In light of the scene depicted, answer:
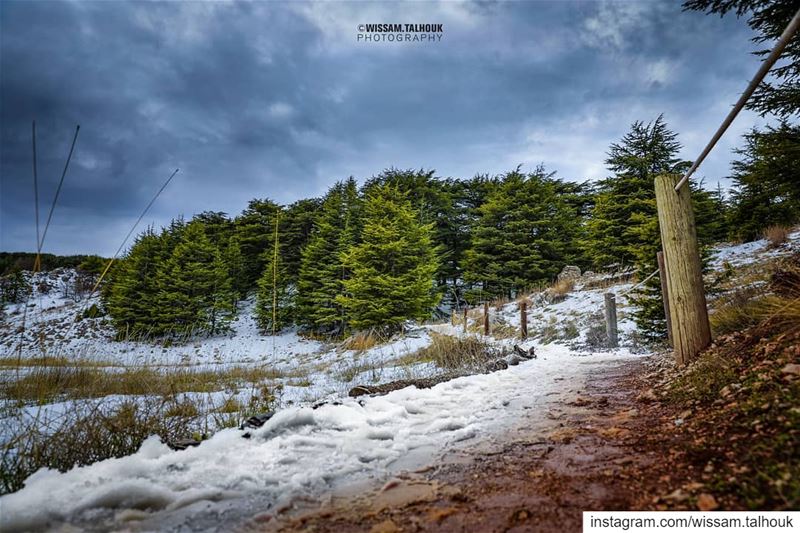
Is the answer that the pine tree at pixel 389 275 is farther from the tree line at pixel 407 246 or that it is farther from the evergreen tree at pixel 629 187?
the evergreen tree at pixel 629 187

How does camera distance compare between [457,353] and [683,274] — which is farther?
[457,353]

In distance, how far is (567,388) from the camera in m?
3.31

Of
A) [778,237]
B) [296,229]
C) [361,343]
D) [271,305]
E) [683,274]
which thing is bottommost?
[361,343]

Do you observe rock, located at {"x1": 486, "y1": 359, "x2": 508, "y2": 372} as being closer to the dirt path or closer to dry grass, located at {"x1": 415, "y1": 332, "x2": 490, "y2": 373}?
dry grass, located at {"x1": 415, "y1": 332, "x2": 490, "y2": 373}

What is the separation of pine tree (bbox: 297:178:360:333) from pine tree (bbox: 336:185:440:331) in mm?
2760

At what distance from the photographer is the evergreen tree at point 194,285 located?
1905 cm

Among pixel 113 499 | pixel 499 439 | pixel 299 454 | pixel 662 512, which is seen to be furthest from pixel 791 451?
pixel 113 499

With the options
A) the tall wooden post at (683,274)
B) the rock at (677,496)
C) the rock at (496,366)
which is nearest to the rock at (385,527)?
the rock at (677,496)

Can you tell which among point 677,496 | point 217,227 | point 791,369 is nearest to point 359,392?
point 677,496

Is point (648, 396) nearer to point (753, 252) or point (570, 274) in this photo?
point (753, 252)

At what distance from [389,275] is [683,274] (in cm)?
1271

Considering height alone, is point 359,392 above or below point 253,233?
below

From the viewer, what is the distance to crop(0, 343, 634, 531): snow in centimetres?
128

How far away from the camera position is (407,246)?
54.7 ft
